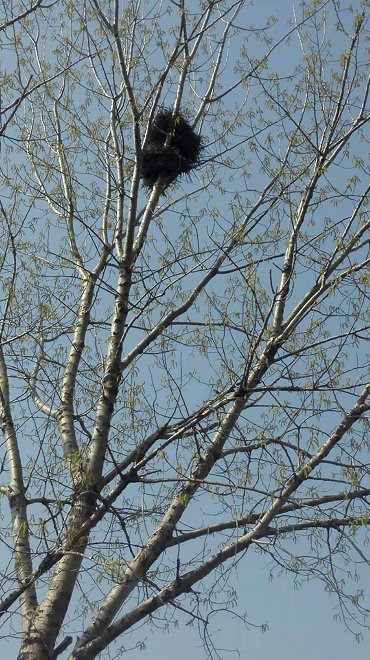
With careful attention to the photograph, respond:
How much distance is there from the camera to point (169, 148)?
9.04 m

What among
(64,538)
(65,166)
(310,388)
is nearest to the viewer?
(64,538)

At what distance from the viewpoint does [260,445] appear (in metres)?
7.03

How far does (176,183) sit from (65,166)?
98 centimetres

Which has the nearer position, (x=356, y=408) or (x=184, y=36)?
(x=356, y=408)

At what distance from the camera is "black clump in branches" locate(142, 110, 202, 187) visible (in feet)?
29.7

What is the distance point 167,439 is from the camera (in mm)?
6949

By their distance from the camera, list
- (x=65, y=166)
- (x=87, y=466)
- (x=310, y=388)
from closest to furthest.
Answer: (x=310, y=388), (x=87, y=466), (x=65, y=166)

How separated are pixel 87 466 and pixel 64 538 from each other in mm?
1092

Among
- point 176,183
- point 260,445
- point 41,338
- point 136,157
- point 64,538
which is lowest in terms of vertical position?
point 64,538

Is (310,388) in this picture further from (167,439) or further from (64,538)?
(64,538)

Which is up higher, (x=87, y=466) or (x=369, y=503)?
(x=87, y=466)

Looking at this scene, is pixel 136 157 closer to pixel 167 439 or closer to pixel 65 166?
pixel 65 166

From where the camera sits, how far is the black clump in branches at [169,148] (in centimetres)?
905

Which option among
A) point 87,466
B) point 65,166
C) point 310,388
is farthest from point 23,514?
point 65,166
